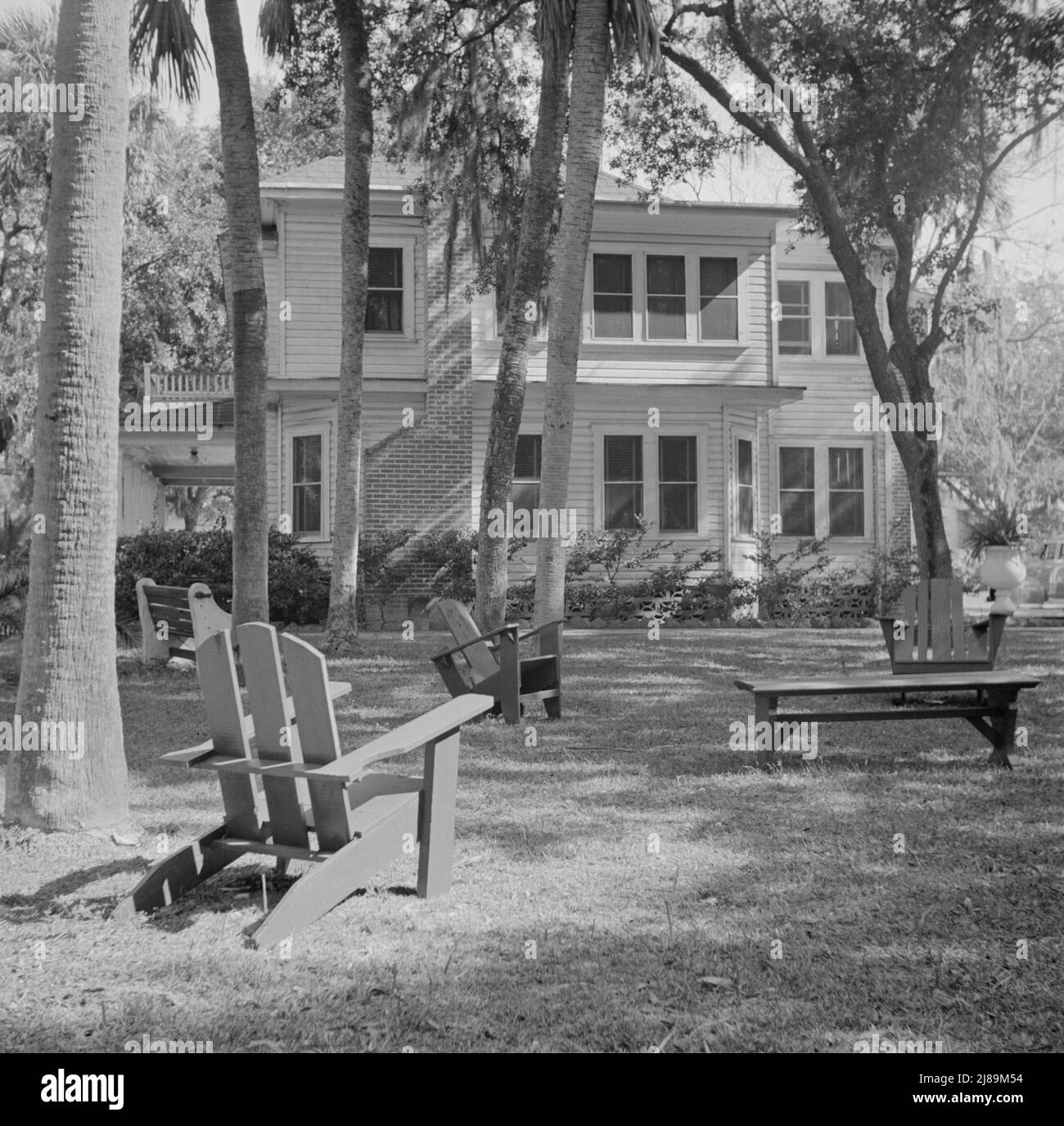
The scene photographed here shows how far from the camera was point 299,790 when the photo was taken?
193 inches

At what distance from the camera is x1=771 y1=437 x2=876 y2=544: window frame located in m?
22.0

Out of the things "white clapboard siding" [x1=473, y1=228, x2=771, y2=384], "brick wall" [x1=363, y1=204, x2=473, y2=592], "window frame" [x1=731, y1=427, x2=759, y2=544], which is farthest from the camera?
"window frame" [x1=731, y1=427, x2=759, y2=544]

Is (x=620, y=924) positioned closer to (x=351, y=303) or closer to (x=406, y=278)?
(x=351, y=303)

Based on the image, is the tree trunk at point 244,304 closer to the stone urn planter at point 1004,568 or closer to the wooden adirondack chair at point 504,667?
the wooden adirondack chair at point 504,667

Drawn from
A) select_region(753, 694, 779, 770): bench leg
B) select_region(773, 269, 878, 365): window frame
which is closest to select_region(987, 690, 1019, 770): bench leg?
select_region(753, 694, 779, 770): bench leg

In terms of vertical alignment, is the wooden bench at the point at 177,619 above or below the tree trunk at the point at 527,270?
below

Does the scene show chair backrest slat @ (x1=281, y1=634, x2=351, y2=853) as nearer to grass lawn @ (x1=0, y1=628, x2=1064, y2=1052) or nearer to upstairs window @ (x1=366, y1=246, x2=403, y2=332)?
grass lawn @ (x1=0, y1=628, x2=1064, y2=1052)

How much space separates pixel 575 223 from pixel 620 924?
7.39 m

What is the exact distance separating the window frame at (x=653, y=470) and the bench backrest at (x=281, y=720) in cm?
1592

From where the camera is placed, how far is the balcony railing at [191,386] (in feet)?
73.3

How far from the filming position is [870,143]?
14461 mm

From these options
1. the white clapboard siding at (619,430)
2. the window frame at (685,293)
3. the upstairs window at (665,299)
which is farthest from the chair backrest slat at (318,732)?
the upstairs window at (665,299)

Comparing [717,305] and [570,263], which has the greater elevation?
[717,305]

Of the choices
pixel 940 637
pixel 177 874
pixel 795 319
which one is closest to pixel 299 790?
pixel 177 874
